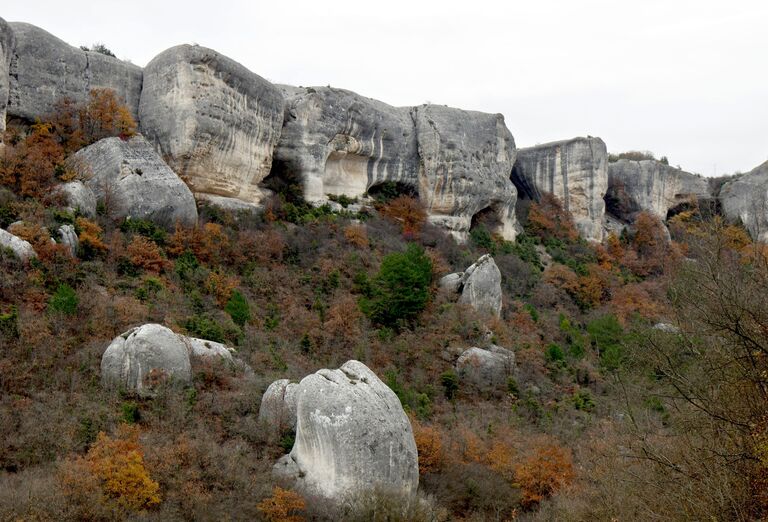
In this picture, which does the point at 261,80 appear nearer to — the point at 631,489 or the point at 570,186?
the point at 570,186

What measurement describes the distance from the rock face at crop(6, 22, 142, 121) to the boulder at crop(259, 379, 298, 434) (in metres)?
17.0

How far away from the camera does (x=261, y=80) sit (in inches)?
1225

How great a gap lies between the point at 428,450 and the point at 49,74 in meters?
21.2

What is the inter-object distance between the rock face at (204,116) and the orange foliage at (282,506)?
59.4 feet

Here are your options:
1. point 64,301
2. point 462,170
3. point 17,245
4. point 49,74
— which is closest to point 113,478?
point 64,301

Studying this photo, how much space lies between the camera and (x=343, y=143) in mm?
34375

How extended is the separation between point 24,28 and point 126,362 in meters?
17.0

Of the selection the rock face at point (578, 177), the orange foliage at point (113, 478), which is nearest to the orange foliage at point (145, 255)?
the orange foliage at point (113, 478)

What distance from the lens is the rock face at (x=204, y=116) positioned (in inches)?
1105

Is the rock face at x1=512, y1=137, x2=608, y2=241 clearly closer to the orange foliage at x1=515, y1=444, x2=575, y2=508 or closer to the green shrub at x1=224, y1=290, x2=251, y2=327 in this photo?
the green shrub at x1=224, y1=290, x2=251, y2=327

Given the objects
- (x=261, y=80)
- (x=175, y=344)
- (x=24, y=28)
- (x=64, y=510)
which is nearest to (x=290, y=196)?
(x=261, y=80)

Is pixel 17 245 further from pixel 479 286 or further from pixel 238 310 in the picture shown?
pixel 479 286

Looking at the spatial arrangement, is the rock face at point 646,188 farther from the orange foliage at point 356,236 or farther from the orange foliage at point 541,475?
the orange foliage at point 541,475

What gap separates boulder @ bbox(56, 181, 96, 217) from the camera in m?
22.4
